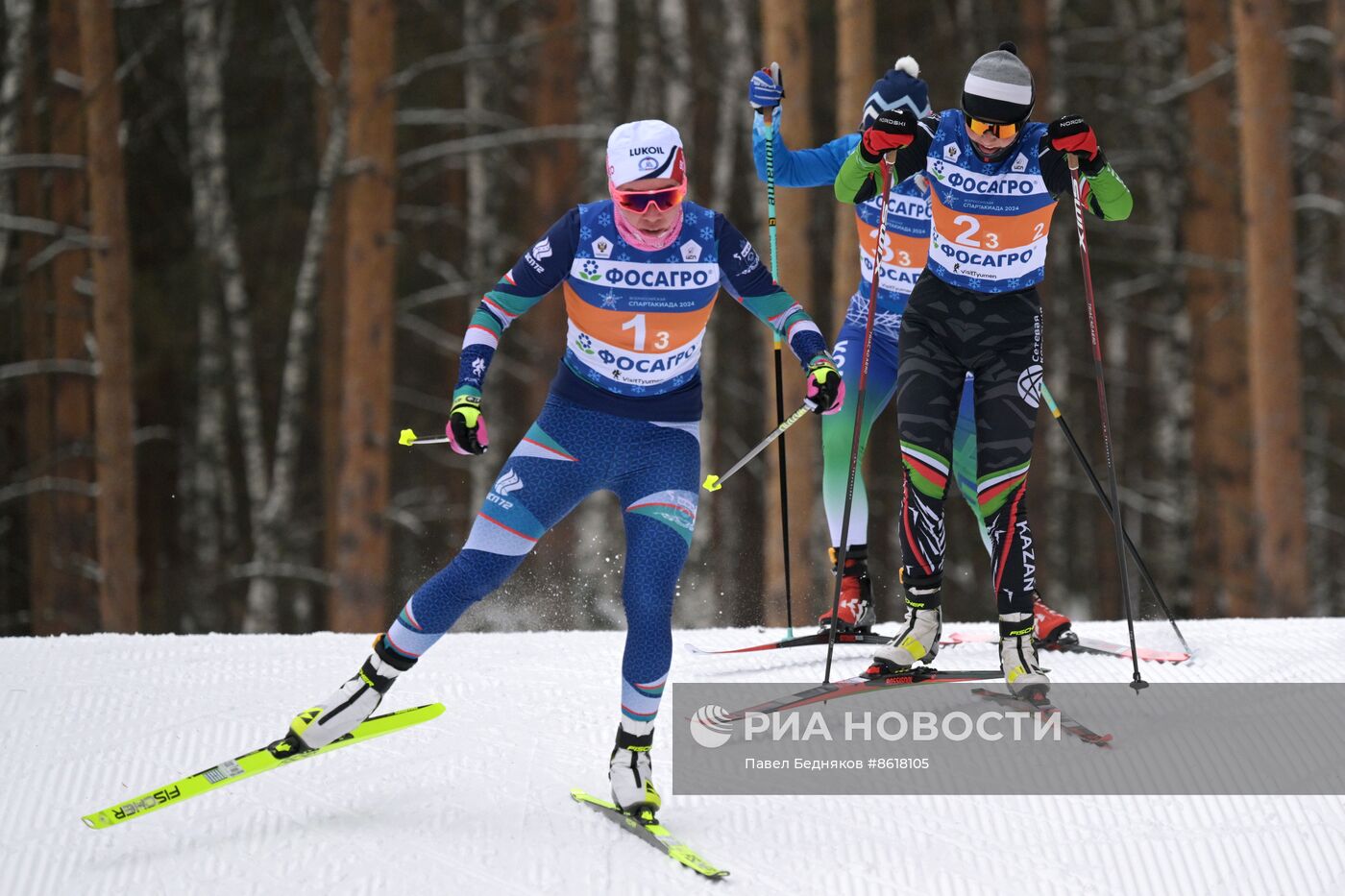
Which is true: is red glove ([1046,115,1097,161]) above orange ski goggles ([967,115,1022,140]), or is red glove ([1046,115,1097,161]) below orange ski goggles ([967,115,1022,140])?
below

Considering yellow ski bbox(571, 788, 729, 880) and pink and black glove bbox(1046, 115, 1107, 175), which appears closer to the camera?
yellow ski bbox(571, 788, 729, 880)

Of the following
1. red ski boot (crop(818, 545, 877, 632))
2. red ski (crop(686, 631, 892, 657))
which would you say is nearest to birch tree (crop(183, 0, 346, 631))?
red ski (crop(686, 631, 892, 657))

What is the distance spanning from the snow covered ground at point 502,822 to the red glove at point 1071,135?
6.93 feet

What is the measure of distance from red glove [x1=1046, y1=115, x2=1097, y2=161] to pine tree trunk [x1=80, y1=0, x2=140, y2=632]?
8006 millimetres

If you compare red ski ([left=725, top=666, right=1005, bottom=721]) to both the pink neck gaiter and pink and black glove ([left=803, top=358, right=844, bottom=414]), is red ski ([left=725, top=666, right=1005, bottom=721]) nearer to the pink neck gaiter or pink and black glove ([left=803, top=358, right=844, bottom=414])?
pink and black glove ([left=803, top=358, right=844, bottom=414])

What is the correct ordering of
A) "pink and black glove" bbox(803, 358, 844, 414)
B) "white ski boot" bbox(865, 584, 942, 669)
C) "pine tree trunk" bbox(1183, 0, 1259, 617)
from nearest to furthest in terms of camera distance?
"pink and black glove" bbox(803, 358, 844, 414), "white ski boot" bbox(865, 584, 942, 669), "pine tree trunk" bbox(1183, 0, 1259, 617)

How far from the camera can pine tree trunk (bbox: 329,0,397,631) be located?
9594 mm

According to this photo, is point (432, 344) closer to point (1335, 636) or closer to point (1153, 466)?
point (1153, 466)

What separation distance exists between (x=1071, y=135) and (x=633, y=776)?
250 cm

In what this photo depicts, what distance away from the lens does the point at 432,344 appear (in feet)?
57.2

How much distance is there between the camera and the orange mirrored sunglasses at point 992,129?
4727mm

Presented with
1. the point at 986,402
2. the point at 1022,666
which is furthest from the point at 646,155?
the point at 1022,666

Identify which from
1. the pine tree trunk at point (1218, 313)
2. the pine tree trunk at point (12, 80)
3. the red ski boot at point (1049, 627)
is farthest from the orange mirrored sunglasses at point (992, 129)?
the pine tree trunk at point (12, 80)

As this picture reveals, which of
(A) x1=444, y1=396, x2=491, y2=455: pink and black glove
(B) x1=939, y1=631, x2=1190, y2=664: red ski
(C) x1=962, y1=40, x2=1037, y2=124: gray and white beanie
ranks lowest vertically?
(B) x1=939, y1=631, x2=1190, y2=664: red ski
